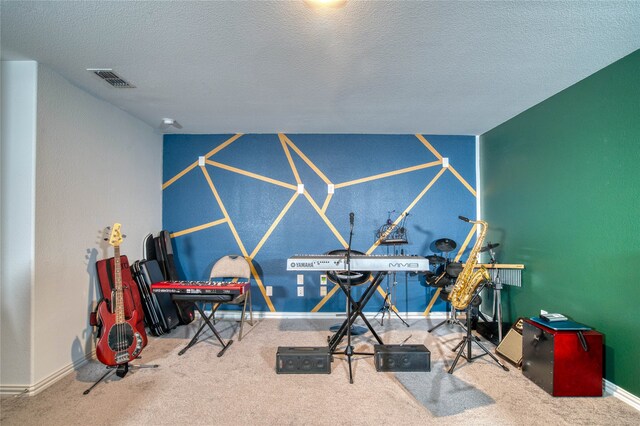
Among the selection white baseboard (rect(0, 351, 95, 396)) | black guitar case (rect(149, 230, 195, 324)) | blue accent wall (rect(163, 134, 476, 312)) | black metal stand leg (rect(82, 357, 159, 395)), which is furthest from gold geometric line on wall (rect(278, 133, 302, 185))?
white baseboard (rect(0, 351, 95, 396))

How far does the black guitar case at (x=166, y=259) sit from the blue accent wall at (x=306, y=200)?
18 cm

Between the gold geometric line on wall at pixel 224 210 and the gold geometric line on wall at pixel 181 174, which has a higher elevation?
the gold geometric line on wall at pixel 181 174

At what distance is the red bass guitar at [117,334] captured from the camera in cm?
246

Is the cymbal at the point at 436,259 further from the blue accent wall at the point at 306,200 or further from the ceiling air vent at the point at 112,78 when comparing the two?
the ceiling air vent at the point at 112,78

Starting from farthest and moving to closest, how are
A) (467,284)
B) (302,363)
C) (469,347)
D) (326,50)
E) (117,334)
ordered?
(467,284) < (469,347) < (302,363) < (117,334) < (326,50)

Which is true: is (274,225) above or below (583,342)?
above

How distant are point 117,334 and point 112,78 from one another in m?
2.04

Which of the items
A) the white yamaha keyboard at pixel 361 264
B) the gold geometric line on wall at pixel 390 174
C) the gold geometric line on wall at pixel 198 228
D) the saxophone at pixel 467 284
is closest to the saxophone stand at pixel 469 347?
the saxophone at pixel 467 284

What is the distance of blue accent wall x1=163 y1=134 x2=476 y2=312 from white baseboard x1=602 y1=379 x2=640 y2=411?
6.25ft

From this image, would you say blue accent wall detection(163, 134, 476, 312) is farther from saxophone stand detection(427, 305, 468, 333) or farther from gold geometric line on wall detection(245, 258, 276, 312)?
saxophone stand detection(427, 305, 468, 333)

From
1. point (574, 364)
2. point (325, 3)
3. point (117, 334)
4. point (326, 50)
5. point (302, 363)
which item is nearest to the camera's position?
point (325, 3)

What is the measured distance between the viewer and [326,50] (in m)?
2.16

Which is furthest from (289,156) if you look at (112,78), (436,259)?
(436,259)

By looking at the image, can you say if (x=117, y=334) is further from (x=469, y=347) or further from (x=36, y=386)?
(x=469, y=347)
